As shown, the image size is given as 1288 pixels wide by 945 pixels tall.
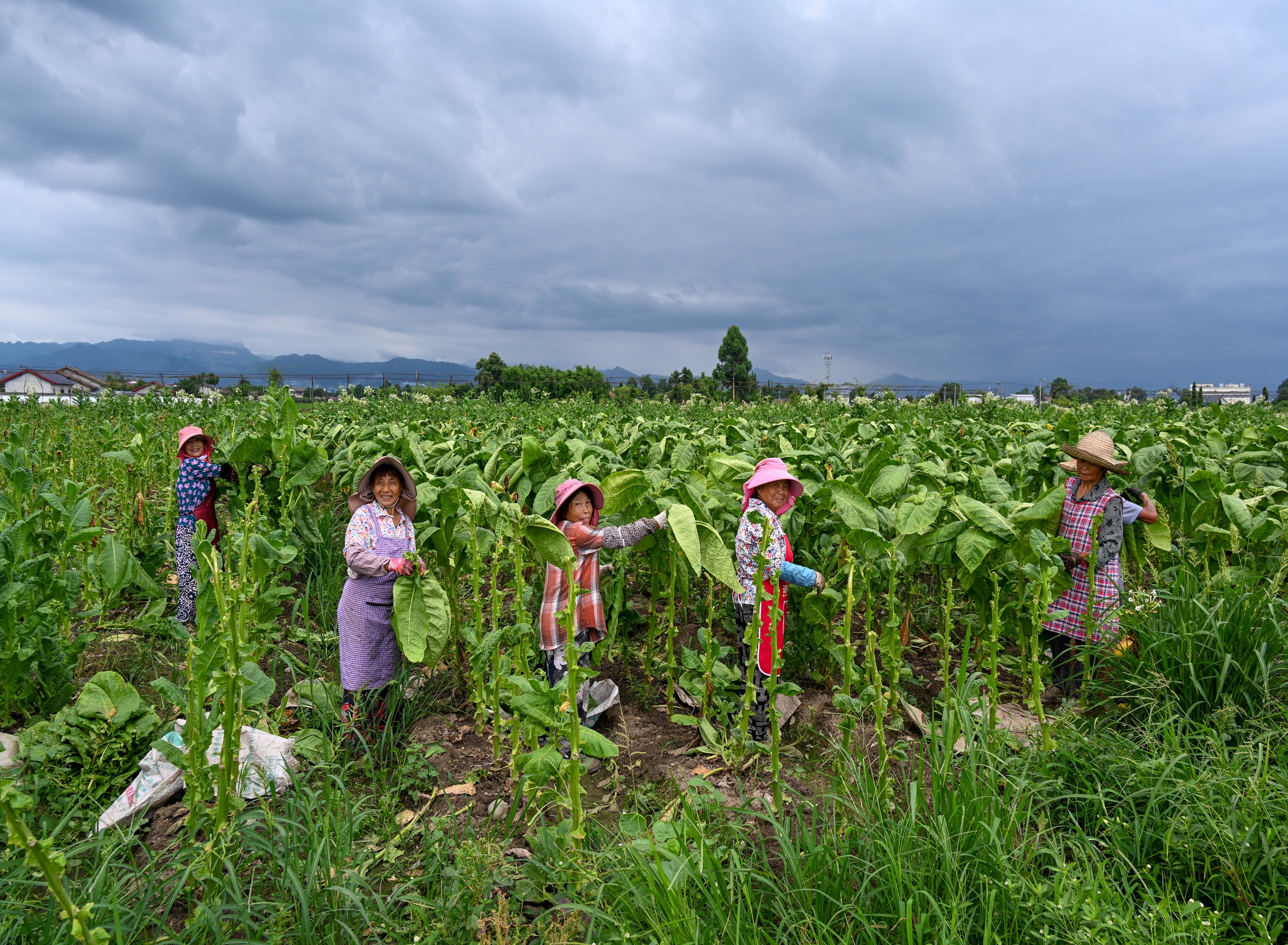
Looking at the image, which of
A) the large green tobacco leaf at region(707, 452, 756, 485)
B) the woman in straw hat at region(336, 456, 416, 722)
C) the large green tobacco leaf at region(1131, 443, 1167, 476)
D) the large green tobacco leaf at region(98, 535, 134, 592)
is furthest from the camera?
the large green tobacco leaf at region(1131, 443, 1167, 476)

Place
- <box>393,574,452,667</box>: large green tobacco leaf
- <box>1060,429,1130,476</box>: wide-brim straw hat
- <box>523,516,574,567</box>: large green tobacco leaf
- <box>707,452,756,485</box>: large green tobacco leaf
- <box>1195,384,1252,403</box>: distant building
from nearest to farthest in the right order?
<box>523,516,574,567</box>: large green tobacco leaf → <box>393,574,452,667</box>: large green tobacco leaf → <box>707,452,756,485</box>: large green tobacco leaf → <box>1060,429,1130,476</box>: wide-brim straw hat → <box>1195,384,1252,403</box>: distant building

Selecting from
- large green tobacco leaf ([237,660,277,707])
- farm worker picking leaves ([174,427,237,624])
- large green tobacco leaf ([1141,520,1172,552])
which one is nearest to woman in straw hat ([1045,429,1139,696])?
large green tobacco leaf ([1141,520,1172,552])

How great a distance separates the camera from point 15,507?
11.5 ft

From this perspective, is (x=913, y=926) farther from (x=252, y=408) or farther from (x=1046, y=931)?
(x=252, y=408)

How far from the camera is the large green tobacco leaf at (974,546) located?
2.94 metres

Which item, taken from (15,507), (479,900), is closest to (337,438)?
(15,507)

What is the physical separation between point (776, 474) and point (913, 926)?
5.85 ft

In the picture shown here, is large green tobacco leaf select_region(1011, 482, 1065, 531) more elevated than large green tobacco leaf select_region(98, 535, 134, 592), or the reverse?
large green tobacco leaf select_region(1011, 482, 1065, 531)

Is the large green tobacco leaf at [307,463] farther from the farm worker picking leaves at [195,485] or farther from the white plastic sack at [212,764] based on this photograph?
the white plastic sack at [212,764]

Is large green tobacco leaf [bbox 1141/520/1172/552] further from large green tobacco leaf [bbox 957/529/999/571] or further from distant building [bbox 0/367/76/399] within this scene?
distant building [bbox 0/367/76/399]

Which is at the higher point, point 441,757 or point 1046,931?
point 1046,931

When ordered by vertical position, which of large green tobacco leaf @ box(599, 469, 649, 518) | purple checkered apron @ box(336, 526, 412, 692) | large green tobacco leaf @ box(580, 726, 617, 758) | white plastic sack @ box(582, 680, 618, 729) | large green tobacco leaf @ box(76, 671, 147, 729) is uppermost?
large green tobacco leaf @ box(599, 469, 649, 518)

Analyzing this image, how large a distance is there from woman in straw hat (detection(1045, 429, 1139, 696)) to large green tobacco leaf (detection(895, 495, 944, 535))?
3.98 ft

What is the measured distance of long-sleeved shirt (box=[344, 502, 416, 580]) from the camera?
3369mm
